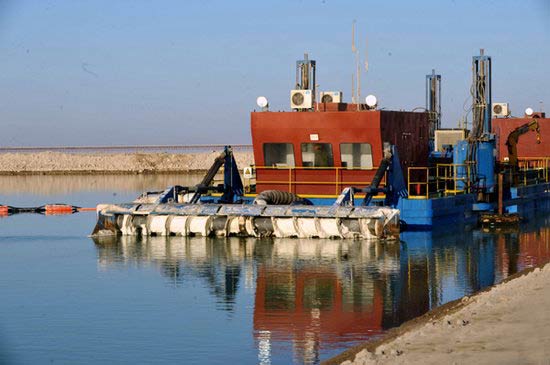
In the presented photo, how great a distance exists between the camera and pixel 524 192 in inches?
1556

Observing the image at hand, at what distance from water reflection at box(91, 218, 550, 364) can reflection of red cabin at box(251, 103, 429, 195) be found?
3.10 m

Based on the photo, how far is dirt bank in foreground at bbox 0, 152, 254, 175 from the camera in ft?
333

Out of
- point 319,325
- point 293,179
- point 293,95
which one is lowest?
point 319,325

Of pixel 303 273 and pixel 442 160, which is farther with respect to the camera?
pixel 442 160

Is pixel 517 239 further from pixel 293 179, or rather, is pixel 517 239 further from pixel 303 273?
pixel 303 273

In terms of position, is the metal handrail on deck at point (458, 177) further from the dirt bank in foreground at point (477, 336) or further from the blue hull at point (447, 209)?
the dirt bank in foreground at point (477, 336)

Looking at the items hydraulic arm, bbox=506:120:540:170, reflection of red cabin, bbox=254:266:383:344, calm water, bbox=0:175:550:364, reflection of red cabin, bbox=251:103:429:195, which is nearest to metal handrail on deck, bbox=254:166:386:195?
reflection of red cabin, bbox=251:103:429:195

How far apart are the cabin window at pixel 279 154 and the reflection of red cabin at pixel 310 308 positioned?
10.6 m

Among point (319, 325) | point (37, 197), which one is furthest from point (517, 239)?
point (37, 197)

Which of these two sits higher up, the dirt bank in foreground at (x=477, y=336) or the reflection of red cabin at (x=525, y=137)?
the reflection of red cabin at (x=525, y=137)

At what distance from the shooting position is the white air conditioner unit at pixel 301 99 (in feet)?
110

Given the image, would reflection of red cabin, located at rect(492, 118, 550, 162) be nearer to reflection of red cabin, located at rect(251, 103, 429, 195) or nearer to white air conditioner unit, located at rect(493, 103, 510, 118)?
white air conditioner unit, located at rect(493, 103, 510, 118)

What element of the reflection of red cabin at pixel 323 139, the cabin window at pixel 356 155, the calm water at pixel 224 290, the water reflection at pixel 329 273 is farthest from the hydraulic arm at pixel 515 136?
the cabin window at pixel 356 155

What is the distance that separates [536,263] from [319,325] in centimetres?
989
